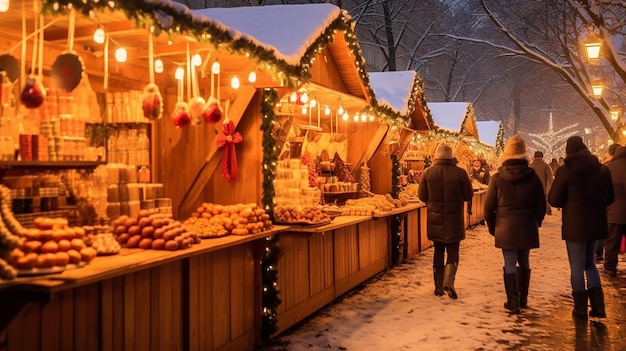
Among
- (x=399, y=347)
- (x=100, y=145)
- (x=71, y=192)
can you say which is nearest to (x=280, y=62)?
(x=100, y=145)

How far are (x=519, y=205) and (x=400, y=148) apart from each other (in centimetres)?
566

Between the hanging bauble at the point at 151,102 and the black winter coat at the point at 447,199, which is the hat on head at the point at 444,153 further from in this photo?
the hanging bauble at the point at 151,102

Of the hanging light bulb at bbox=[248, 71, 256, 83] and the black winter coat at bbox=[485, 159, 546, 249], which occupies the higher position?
the hanging light bulb at bbox=[248, 71, 256, 83]

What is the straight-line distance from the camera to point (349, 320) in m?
7.47

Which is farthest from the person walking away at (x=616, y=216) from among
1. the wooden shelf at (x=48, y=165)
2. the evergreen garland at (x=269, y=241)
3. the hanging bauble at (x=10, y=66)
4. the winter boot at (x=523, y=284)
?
the hanging bauble at (x=10, y=66)

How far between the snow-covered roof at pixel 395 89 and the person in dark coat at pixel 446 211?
6.09 ft

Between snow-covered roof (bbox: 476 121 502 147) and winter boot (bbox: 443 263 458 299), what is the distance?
2014 cm

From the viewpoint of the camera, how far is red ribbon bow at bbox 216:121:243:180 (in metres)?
6.50

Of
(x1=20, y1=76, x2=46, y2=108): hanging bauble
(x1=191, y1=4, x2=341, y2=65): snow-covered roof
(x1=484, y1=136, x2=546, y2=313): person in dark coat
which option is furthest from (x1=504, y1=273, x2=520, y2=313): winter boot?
(x1=20, y1=76, x2=46, y2=108): hanging bauble

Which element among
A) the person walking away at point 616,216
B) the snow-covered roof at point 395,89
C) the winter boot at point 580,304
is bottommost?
the winter boot at point 580,304

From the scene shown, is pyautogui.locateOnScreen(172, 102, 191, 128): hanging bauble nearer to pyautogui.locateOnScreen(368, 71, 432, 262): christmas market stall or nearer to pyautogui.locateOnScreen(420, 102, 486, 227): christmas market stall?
pyautogui.locateOnScreen(368, 71, 432, 262): christmas market stall

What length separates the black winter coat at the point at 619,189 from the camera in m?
10.3

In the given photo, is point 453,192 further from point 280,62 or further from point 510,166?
point 280,62

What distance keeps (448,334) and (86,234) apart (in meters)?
3.93
